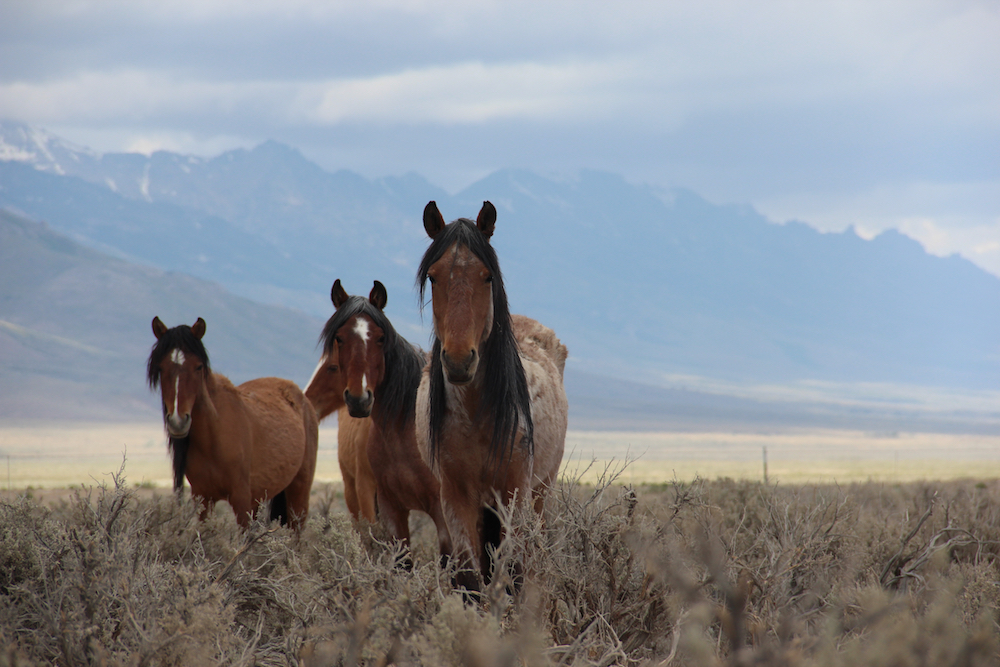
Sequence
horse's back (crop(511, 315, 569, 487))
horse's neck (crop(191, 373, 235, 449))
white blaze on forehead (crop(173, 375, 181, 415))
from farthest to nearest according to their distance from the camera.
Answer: horse's neck (crop(191, 373, 235, 449)) < white blaze on forehead (crop(173, 375, 181, 415)) < horse's back (crop(511, 315, 569, 487))

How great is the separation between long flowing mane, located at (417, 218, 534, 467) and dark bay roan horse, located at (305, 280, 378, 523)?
144 cm

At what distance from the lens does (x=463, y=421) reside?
4.62 meters

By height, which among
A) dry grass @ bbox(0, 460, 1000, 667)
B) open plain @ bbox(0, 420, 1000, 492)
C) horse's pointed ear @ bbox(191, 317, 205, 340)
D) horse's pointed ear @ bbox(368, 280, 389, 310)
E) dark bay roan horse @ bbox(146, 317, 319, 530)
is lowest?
open plain @ bbox(0, 420, 1000, 492)

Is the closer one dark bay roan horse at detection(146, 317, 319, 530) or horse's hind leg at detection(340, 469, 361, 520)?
dark bay roan horse at detection(146, 317, 319, 530)

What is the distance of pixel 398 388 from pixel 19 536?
2.47m

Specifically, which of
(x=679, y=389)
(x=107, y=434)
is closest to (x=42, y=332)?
(x=107, y=434)

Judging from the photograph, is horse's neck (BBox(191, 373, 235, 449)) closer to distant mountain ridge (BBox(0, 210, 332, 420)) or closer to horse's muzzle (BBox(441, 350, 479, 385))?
horse's muzzle (BBox(441, 350, 479, 385))

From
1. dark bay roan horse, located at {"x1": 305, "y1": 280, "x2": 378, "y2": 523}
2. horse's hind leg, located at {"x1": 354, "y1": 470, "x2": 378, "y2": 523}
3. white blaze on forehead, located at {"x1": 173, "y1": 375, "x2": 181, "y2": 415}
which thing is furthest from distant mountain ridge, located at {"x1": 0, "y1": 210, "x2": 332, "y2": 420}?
horse's hind leg, located at {"x1": 354, "y1": 470, "x2": 378, "y2": 523}

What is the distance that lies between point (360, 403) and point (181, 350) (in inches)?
74.1

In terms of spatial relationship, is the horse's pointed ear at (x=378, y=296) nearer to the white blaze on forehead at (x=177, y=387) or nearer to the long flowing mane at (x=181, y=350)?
the long flowing mane at (x=181, y=350)

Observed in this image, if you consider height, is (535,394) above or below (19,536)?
above

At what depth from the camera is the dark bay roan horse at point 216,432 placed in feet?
22.2

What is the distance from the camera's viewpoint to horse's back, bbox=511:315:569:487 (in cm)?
495

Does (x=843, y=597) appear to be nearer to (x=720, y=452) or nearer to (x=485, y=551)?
(x=485, y=551)
